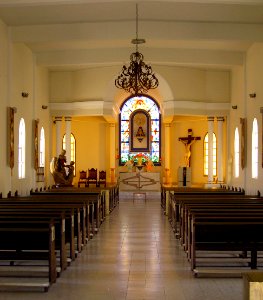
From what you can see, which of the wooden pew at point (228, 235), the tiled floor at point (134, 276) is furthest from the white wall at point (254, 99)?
the wooden pew at point (228, 235)

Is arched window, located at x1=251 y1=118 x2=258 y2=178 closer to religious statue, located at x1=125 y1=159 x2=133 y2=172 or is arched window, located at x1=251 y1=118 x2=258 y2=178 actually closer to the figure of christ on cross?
the figure of christ on cross

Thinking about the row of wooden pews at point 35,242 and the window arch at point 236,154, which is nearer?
the row of wooden pews at point 35,242

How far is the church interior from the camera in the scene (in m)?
12.2

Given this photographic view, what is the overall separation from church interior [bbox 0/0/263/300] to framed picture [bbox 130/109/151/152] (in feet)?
0.17

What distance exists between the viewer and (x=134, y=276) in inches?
266

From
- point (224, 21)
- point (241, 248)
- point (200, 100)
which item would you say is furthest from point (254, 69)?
point (241, 248)

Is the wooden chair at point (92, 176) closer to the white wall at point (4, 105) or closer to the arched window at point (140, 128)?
the arched window at point (140, 128)

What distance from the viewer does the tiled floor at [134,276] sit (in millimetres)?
5762

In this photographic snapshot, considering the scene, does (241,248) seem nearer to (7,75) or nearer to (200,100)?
(7,75)

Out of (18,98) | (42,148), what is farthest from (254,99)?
(42,148)

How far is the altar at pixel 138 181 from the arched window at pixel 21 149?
7.21 m

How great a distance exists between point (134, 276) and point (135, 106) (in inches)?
792

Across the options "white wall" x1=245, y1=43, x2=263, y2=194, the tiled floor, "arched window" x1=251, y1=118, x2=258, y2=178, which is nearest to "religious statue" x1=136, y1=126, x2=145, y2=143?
"white wall" x1=245, y1=43, x2=263, y2=194

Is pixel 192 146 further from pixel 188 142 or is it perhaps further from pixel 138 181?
pixel 138 181
